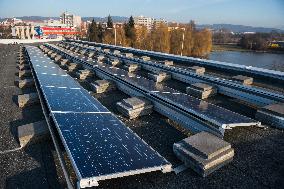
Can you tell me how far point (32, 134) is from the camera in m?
10.5

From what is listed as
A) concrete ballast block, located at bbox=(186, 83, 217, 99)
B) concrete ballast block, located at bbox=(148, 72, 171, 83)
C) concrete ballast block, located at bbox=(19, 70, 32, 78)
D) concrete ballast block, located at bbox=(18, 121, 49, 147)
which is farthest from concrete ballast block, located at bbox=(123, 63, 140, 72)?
concrete ballast block, located at bbox=(18, 121, 49, 147)

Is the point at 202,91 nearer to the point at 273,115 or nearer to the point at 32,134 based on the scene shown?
the point at 273,115

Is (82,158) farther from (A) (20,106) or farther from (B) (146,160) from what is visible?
(A) (20,106)

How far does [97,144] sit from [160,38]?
8034cm

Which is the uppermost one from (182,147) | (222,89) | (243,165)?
(222,89)

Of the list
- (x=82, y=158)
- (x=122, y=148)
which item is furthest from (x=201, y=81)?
(x=82, y=158)

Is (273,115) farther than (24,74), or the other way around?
(24,74)

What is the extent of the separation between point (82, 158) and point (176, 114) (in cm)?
559

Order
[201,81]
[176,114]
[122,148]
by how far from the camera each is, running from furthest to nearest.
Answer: [201,81], [176,114], [122,148]

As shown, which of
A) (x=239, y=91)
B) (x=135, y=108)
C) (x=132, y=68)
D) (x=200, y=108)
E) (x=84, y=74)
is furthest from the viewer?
(x=132, y=68)

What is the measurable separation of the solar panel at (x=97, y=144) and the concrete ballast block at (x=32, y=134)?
0.79 meters

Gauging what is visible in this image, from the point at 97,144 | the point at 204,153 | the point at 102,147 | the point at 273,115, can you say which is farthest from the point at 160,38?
the point at 204,153

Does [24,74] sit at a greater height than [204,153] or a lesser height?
greater

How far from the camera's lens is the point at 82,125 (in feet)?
32.5
